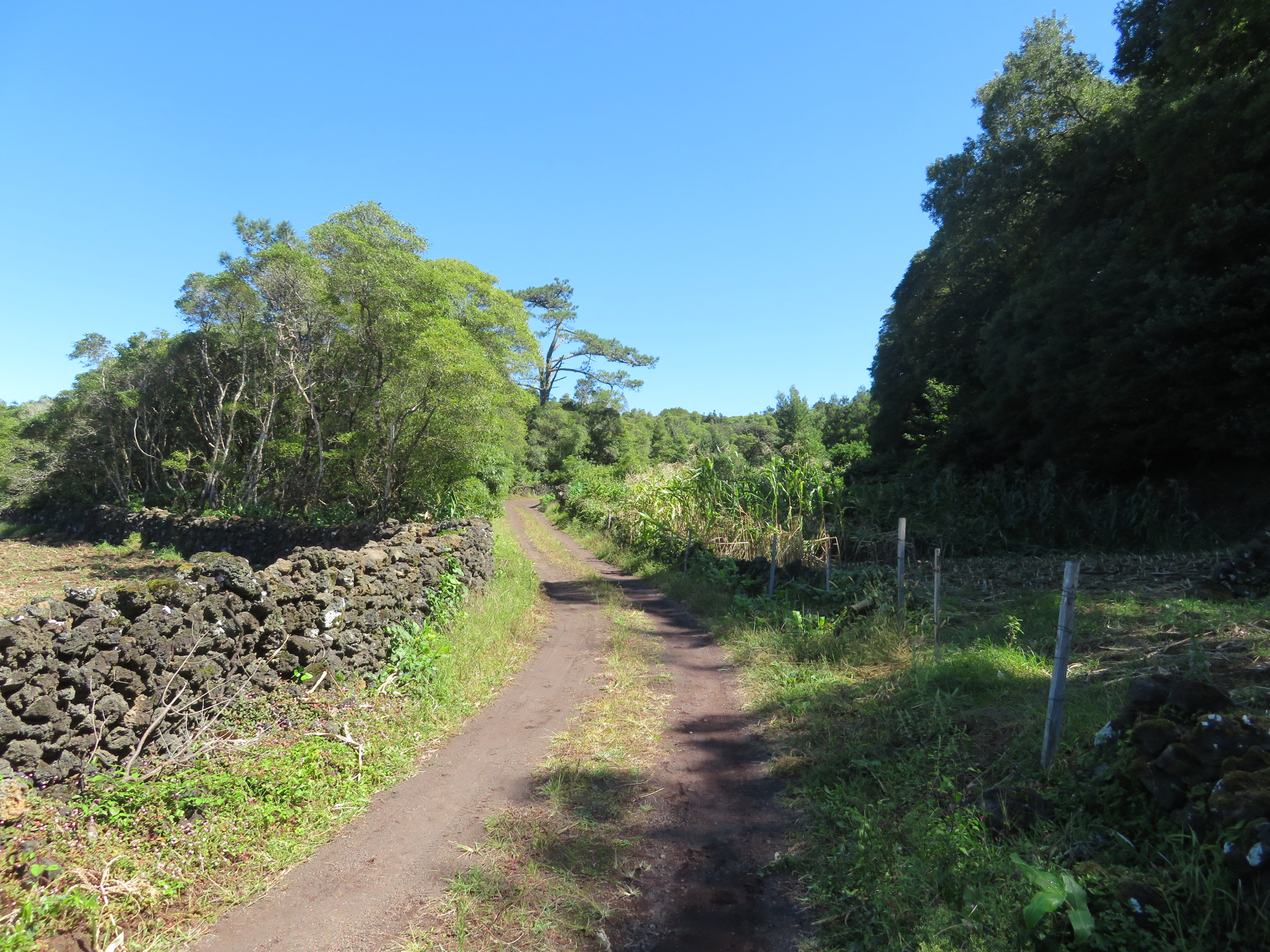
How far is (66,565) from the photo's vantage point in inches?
607

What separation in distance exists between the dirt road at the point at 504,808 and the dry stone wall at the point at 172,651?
149cm

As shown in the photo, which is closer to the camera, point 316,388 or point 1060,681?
point 1060,681

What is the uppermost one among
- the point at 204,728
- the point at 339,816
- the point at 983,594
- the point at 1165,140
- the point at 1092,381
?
the point at 1165,140

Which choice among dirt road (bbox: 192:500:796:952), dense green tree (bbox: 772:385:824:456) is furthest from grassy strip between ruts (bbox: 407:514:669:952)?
dense green tree (bbox: 772:385:824:456)

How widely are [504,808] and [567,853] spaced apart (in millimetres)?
674

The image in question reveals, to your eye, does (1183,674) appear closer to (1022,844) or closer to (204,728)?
(1022,844)

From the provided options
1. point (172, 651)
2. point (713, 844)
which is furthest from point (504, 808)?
point (172, 651)

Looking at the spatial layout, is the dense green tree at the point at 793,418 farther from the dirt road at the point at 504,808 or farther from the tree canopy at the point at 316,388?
the dirt road at the point at 504,808

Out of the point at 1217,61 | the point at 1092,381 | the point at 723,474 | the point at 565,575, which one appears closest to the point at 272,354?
the point at 565,575

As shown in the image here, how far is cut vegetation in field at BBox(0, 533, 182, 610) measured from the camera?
11594 mm

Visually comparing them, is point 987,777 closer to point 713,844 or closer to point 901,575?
point 713,844

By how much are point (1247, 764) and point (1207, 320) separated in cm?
947

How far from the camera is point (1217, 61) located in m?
9.79

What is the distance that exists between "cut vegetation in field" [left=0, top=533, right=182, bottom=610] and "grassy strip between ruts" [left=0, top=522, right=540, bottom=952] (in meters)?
7.01
